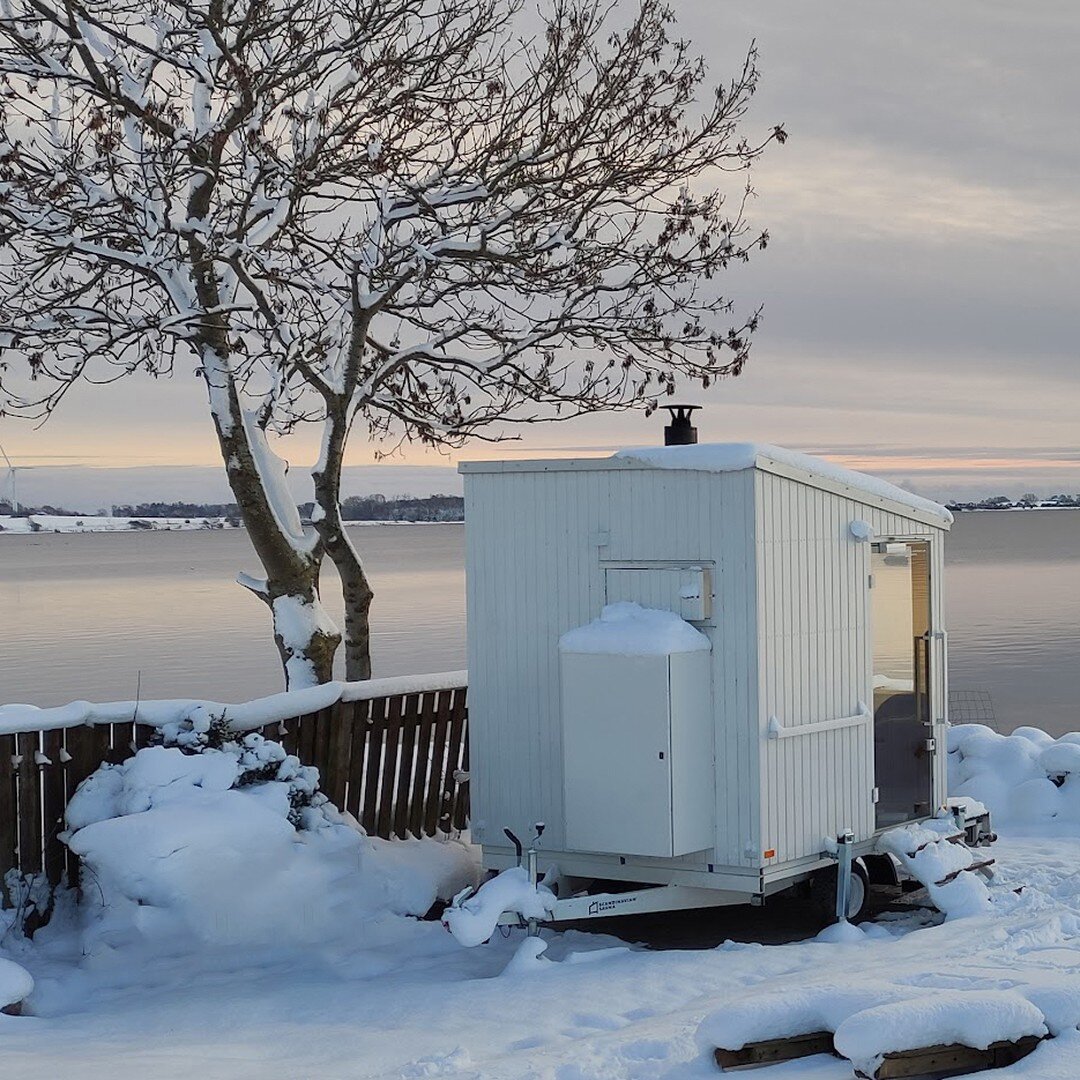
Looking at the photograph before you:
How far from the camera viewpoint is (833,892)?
31.6 ft

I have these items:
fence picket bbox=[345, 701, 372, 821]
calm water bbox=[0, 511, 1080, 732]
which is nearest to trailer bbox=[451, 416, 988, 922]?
fence picket bbox=[345, 701, 372, 821]

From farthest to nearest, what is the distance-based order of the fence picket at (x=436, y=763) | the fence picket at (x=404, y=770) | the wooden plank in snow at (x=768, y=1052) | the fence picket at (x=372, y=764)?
the fence picket at (x=436, y=763) → the fence picket at (x=404, y=770) → the fence picket at (x=372, y=764) → the wooden plank in snow at (x=768, y=1052)

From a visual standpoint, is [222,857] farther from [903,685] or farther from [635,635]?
[903,685]

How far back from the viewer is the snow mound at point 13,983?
7.96m

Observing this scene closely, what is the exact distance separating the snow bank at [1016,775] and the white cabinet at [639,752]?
501 cm

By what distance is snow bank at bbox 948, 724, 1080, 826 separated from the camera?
1289 centimetres

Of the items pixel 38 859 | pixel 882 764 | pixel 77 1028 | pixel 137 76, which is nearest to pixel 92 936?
pixel 38 859

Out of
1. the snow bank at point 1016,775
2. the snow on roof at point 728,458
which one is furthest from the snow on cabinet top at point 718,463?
the snow bank at point 1016,775

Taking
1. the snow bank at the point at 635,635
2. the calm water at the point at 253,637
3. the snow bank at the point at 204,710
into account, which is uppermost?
the snow bank at the point at 635,635

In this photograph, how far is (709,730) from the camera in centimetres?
904

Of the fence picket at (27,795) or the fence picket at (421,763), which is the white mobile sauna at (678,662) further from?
the fence picket at (27,795)

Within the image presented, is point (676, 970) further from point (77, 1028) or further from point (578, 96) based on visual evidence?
point (578, 96)

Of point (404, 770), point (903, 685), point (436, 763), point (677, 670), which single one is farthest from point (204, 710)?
point (903, 685)

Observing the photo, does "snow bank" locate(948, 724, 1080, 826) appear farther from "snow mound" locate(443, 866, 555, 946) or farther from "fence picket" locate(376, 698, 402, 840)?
"snow mound" locate(443, 866, 555, 946)
